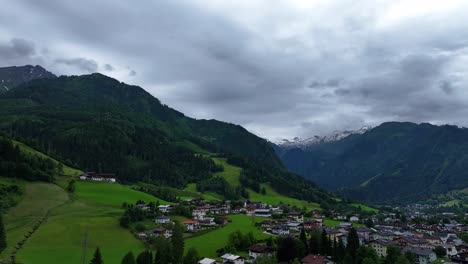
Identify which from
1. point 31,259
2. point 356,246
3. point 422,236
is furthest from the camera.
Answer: point 422,236

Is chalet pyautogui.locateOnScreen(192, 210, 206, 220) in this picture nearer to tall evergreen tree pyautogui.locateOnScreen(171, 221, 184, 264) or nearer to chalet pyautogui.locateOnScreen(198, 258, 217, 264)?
tall evergreen tree pyautogui.locateOnScreen(171, 221, 184, 264)

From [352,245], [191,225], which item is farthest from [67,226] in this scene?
[352,245]

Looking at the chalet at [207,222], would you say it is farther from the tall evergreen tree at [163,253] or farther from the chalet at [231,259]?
the tall evergreen tree at [163,253]

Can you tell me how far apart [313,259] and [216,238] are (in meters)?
31.4

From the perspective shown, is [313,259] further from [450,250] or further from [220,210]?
[220,210]

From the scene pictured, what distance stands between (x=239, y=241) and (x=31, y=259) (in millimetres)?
46930

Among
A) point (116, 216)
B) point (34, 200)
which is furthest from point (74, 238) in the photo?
point (34, 200)

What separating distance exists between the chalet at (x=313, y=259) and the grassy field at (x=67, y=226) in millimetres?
36428

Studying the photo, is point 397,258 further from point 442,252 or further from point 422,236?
point 422,236

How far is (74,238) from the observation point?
9881 cm

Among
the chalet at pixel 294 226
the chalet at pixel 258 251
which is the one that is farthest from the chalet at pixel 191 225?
the chalet at pixel 294 226

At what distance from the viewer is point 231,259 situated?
90375 mm

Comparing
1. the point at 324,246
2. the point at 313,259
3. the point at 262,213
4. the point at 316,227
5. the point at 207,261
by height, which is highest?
the point at 262,213

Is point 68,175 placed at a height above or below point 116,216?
above
